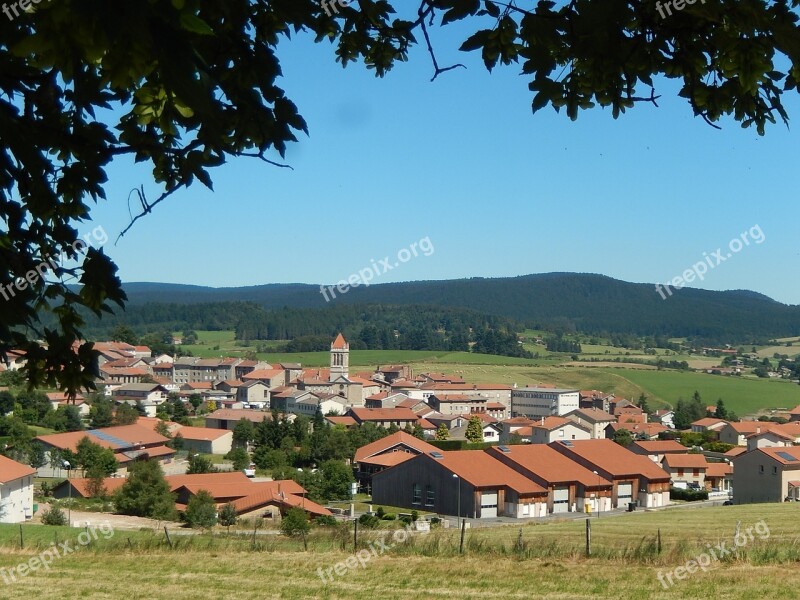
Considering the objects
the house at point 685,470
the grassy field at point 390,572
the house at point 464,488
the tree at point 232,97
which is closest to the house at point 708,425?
the house at point 685,470

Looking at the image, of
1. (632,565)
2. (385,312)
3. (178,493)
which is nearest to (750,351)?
(385,312)

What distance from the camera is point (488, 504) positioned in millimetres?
29266

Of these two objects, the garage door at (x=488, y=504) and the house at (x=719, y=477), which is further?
the house at (x=719, y=477)

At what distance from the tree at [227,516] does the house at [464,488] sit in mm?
7473

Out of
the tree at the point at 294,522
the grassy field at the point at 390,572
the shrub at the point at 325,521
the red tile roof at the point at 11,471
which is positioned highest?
the grassy field at the point at 390,572

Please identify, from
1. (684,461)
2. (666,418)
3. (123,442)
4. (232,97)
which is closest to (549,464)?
(684,461)

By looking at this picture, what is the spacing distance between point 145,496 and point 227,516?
248 centimetres

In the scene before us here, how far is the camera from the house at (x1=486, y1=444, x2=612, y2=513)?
30828mm

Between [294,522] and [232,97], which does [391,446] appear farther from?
[232,97]

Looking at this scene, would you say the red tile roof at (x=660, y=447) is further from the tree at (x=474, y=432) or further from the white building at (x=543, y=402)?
the white building at (x=543, y=402)

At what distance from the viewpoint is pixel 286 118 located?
2.31 metres

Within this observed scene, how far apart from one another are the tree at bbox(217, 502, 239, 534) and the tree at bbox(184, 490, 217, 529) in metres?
0.29

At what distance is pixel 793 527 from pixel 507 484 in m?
11.8

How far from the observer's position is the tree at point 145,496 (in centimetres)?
2514
